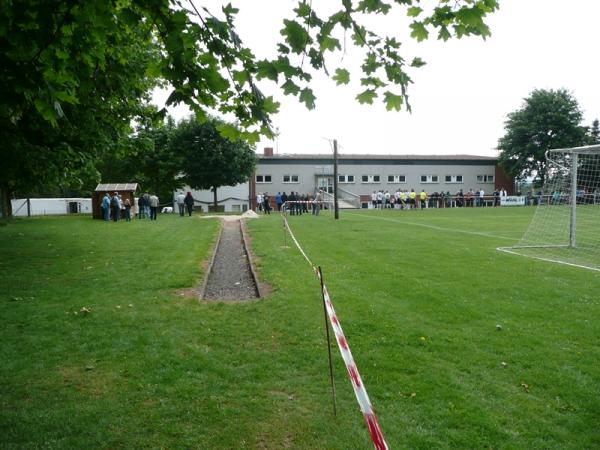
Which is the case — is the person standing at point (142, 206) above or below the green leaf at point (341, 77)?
below

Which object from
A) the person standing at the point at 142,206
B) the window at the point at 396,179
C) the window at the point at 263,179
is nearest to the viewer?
the person standing at the point at 142,206

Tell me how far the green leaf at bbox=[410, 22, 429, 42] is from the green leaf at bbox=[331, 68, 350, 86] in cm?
79

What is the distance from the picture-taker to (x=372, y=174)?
59844mm

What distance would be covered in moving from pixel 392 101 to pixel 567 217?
25.5m

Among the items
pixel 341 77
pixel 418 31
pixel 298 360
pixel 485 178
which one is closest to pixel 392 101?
pixel 341 77

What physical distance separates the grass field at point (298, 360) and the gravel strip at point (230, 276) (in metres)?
0.50

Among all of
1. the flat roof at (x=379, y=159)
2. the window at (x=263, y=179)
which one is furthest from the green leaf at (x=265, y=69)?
the window at (x=263, y=179)

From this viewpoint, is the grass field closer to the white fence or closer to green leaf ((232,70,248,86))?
green leaf ((232,70,248,86))

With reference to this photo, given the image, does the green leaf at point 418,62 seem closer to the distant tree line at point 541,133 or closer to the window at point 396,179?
the window at point 396,179

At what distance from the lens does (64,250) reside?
14961mm

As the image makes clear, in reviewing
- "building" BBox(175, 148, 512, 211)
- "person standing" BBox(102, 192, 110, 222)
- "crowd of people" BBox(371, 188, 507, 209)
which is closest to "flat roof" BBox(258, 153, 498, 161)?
"building" BBox(175, 148, 512, 211)

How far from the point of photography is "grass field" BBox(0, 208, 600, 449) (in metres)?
4.10

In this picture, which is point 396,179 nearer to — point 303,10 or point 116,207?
point 116,207

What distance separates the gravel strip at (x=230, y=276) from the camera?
9336 mm
